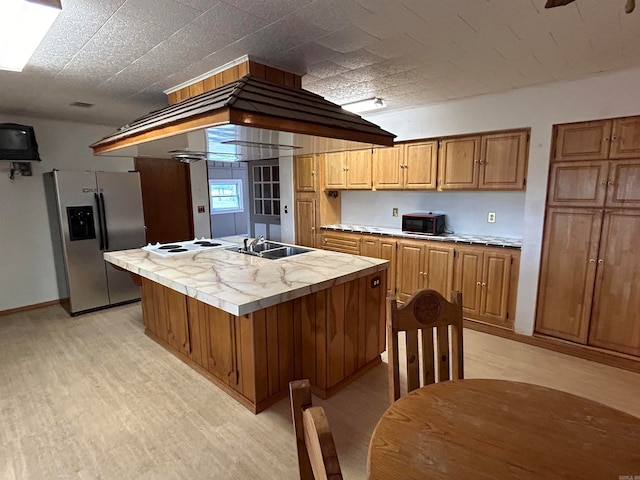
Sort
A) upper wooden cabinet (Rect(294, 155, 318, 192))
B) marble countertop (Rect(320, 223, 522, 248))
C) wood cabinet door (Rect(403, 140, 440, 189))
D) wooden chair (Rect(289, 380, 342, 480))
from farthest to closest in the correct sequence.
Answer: upper wooden cabinet (Rect(294, 155, 318, 192)) < wood cabinet door (Rect(403, 140, 440, 189)) < marble countertop (Rect(320, 223, 522, 248)) < wooden chair (Rect(289, 380, 342, 480))

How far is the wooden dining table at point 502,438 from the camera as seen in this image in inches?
37.3

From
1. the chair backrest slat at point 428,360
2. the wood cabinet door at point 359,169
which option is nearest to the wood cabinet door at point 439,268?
the wood cabinet door at point 359,169

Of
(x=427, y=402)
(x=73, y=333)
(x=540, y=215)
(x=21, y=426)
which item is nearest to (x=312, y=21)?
(x=427, y=402)

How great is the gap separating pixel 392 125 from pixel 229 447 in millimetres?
3637

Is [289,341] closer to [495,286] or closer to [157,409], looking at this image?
[157,409]

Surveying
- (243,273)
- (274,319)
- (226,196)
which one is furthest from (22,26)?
(226,196)

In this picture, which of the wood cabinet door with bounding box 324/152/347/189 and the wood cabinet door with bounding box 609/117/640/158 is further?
the wood cabinet door with bounding box 324/152/347/189

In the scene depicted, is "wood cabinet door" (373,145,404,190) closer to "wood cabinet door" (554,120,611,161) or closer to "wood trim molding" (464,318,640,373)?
"wood cabinet door" (554,120,611,161)

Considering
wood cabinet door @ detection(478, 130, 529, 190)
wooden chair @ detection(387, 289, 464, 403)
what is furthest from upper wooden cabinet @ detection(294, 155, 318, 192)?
wooden chair @ detection(387, 289, 464, 403)

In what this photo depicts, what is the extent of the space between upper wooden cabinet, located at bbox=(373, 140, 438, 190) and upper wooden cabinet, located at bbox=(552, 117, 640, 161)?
3.87 ft

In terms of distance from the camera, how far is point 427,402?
1261 mm

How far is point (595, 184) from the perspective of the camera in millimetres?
2854

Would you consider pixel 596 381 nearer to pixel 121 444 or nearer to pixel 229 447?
pixel 229 447

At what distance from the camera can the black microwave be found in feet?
13.1
